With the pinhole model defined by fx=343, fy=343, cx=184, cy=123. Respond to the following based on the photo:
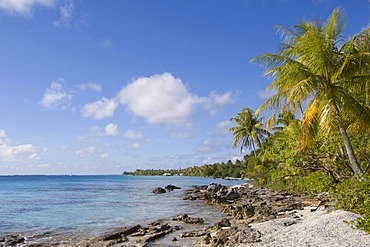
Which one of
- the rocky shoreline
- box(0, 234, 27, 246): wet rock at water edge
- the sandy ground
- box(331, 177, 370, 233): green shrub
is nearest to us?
the sandy ground

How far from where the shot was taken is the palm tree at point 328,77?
13891 millimetres

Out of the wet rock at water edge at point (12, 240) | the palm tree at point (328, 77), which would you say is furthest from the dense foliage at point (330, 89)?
the wet rock at water edge at point (12, 240)

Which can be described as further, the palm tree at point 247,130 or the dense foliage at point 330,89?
the palm tree at point 247,130

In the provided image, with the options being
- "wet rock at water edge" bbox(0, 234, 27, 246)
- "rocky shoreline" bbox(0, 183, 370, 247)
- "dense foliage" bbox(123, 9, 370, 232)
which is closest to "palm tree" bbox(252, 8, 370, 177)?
"dense foliage" bbox(123, 9, 370, 232)

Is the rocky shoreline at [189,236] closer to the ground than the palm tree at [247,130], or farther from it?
closer to the ground

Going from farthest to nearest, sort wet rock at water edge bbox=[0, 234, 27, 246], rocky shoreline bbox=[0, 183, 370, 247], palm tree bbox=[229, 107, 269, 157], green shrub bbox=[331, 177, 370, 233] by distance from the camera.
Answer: palm tree bbox=[229, 107, 269, 157]
wet rock at water edge bbox=[0, 234, 27, 246]
rocky shoreline bbox=[0, 183, 370, 247]
green shrub bbox=[331, 177, 370, 233]

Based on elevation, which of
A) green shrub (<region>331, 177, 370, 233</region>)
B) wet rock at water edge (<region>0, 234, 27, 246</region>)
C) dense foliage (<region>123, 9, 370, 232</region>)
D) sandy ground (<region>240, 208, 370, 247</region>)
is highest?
dense foliage (<region>123, 9, 370, 232</region>)

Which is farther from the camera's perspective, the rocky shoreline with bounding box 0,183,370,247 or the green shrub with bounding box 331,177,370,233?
the rocky shoreline with bounding box 0,183,370,247

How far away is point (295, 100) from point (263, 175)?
34.3 metres

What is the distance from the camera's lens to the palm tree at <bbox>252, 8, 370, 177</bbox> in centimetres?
1389

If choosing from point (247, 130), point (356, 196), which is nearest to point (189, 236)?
point (356, 196)

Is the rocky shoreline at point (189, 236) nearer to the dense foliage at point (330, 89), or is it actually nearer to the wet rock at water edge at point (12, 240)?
the wet rock at water edge at point (12, 240)

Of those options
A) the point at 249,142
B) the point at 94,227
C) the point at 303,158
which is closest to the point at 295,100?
the point at 303,158

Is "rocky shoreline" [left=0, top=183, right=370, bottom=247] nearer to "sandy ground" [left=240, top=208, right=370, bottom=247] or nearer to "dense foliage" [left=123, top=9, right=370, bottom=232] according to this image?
"sandy ground" [left=240, top=208, right=370, bottom=247]
